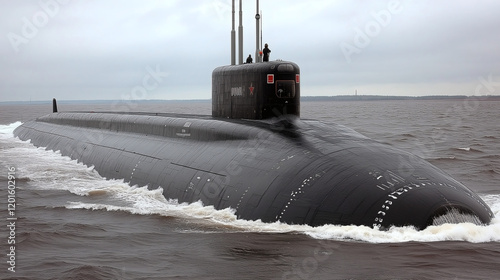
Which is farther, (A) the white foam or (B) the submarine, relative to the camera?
(B) the submarine

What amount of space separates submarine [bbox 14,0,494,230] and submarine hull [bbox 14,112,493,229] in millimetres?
23

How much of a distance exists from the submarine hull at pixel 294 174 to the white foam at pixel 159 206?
194 mm

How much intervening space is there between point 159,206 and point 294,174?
4.16m

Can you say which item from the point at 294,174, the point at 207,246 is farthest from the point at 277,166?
the point at 207,246

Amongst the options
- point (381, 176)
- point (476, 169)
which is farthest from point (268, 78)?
point (476, 169)

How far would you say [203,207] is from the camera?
13.4 metres

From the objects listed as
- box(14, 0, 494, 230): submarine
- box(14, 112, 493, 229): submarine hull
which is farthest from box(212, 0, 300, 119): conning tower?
box(14, 112, 493, 229): submarine hull

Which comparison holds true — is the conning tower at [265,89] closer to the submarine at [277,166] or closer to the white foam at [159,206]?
the submarine at [277,166]

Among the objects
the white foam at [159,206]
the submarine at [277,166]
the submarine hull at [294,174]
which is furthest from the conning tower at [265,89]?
the white foam at [159,206]

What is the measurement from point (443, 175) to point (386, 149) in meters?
1.40

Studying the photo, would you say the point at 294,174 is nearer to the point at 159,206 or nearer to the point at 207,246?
the point at 207,246

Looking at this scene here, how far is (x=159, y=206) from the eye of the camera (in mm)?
14547

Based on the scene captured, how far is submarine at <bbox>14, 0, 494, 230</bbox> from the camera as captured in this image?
10562 mm

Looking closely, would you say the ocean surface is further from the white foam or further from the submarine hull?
the submarine hull
